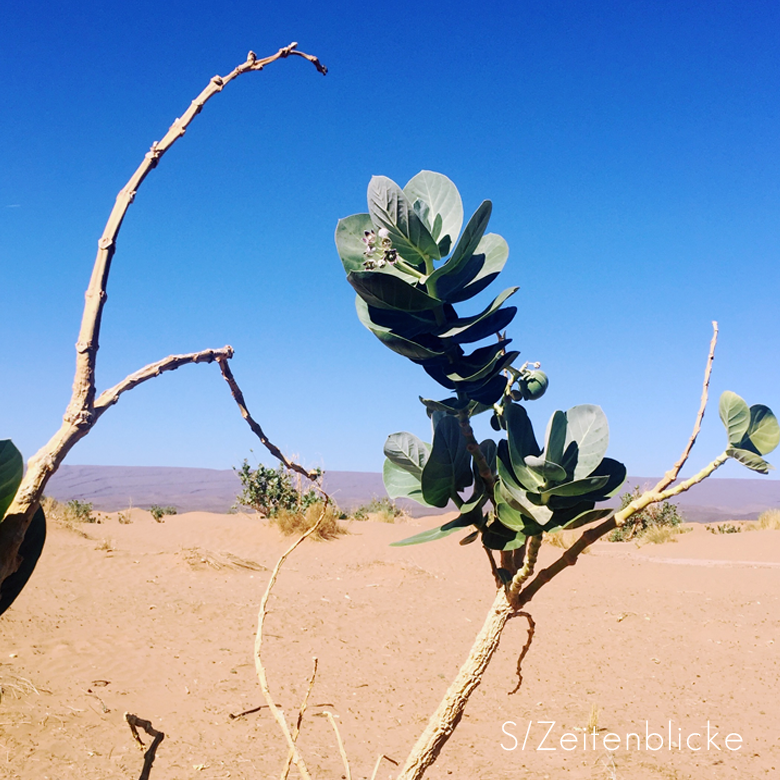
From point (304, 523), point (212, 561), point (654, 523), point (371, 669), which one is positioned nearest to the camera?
point (371, 669)

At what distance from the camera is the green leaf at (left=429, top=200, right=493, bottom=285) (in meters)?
0.79

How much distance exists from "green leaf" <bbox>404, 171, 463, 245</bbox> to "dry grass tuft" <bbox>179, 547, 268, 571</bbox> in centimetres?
1007

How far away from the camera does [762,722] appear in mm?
5188

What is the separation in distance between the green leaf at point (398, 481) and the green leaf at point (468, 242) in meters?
0.35

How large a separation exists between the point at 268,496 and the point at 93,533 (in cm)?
476

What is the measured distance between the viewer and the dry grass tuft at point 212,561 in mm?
10203

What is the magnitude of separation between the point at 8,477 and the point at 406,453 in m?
0.52

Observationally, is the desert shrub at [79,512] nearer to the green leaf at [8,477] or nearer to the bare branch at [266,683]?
the bare branch at [266,683]

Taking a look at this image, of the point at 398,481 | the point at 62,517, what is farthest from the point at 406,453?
the point at 62,517

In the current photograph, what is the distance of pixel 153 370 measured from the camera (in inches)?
33.6

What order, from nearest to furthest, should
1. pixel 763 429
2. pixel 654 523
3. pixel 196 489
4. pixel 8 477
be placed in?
pixel 8 477 < pixel 763 429 < pixel 654 523 < pixel 196 489

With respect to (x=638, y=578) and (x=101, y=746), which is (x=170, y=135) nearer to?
(x=101, y=746)

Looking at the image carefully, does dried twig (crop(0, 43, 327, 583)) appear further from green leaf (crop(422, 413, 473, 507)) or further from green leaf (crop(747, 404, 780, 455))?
green leaf (crop(747, 404, 780, 455))

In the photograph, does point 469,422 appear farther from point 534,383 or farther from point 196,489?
point 196,489
